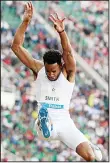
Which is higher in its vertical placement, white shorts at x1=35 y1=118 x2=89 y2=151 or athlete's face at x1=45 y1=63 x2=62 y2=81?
athlete's face at x1=45 y1=63 x2=62 y2=81

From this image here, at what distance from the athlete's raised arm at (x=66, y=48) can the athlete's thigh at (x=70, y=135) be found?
60cm

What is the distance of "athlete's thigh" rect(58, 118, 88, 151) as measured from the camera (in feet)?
31.0

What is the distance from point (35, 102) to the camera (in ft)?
55.0

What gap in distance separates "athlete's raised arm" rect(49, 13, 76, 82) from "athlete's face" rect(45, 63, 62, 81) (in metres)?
0.13

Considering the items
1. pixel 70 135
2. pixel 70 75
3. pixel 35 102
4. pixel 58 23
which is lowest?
pixel 70 135

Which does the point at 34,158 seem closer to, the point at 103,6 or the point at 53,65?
the point at 103,6

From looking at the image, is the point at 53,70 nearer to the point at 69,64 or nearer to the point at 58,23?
the point at 69,64

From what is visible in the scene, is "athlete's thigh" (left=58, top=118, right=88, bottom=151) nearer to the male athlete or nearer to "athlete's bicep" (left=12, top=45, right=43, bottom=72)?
the male athlete

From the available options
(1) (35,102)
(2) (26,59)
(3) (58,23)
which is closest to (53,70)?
(2) (26,59)

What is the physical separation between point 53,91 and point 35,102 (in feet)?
23.7

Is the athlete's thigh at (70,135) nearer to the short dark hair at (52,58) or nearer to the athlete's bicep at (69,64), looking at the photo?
the athlete's bicep at (69,64)

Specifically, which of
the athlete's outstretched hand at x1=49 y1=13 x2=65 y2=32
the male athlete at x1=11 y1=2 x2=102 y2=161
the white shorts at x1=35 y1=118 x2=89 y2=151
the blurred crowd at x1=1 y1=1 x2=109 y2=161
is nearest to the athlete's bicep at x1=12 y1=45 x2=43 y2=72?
the male athlete at x1=11 y1=2 x2=102 y2=161

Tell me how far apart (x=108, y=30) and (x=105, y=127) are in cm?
308

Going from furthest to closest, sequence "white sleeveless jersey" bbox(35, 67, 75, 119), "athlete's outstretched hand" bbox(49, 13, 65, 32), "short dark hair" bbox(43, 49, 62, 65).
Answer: "white sleeveless jersey" bbox(35, 67, 75, 119) → "short dark hair" bbox(43, 49, 62, 65) → "athlete's outstretched hand" bbox(49, 13, 65, 32)
